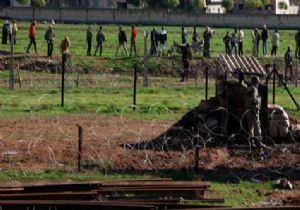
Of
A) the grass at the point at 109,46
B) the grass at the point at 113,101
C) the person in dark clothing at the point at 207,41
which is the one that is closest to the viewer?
the grass at the point at 113,101

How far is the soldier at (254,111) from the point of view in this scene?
25.9 metres

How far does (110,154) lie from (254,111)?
3317 mm

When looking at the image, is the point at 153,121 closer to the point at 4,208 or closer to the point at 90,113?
the point at 90,113

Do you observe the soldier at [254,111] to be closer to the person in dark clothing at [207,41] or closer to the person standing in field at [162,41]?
the person in dark clothing at [207,41]

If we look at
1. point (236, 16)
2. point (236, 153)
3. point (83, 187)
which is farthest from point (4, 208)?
point (236, 16)

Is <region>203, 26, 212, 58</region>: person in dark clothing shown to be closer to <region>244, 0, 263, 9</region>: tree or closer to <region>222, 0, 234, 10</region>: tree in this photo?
<region>244, 0, 263, 9</region>: tree

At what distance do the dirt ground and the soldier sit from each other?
475mm

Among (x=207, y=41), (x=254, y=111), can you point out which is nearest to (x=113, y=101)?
(x=254, y=111)

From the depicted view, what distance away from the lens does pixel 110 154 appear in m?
25.4

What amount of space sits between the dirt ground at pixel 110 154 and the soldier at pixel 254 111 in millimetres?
475

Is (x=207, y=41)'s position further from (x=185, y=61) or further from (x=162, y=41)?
(x=185, y=61)

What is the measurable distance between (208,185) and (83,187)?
250 cm

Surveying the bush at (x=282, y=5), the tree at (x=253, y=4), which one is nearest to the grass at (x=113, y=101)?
the tree at (x=253, y=4)

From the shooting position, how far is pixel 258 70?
97.4 ft
